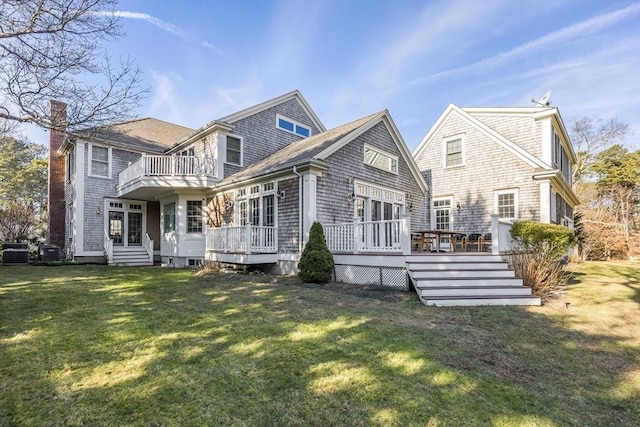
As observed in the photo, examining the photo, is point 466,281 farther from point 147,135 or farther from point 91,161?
point 147,135

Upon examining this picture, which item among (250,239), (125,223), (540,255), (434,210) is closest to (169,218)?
(125,223)

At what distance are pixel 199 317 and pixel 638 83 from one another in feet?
80.0

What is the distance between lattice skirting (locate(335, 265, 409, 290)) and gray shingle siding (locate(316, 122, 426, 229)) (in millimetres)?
1868

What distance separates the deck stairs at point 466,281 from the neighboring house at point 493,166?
5840 mm

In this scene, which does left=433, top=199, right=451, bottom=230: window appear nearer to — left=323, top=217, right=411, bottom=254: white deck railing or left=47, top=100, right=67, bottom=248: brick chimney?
left=323, top=217, right=411, bottom=254: white deck railing

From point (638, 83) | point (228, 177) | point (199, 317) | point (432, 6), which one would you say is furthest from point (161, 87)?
point (638, 83)

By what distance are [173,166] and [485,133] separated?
44.3ft

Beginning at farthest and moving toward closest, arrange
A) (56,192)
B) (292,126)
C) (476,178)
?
(56,192), (292,126), (476,178)

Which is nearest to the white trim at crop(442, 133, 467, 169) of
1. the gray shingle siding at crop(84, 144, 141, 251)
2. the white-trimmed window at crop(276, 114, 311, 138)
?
the white-trimmed window at crop(276, 114, 311, 138)

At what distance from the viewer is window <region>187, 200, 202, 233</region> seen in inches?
564

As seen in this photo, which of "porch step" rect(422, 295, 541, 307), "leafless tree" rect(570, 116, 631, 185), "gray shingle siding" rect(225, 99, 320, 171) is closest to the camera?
"porch step" rect(422, 295, 541, 307)

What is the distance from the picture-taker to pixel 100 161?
15.8 metres

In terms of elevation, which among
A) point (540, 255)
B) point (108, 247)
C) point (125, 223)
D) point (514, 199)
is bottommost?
point (108, 247)

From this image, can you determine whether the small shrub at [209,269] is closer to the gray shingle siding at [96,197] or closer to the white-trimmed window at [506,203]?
the gray shingle siding at [96,197]
